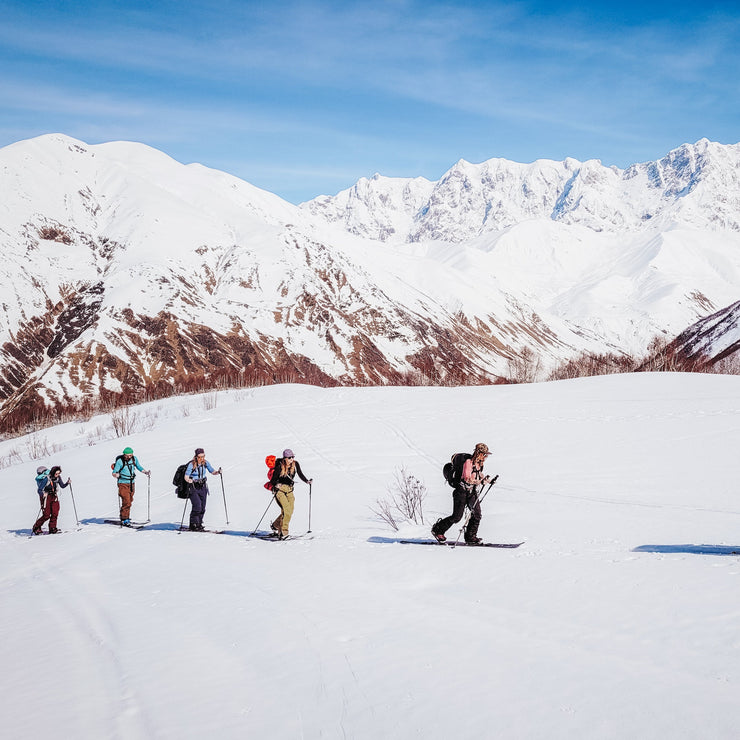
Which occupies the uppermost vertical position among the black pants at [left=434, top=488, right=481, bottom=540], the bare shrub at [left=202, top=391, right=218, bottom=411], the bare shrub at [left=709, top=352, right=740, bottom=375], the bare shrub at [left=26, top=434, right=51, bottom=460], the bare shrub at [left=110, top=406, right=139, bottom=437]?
the bare shrub at [left=709, top=352, right=740, bottom=375]

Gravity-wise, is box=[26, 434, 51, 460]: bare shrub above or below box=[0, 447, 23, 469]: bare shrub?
above

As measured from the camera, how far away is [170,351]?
166 meters

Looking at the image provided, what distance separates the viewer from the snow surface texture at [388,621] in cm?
620

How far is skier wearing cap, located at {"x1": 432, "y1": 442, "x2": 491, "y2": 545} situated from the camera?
13484mm

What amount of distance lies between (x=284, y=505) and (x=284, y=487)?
49cm

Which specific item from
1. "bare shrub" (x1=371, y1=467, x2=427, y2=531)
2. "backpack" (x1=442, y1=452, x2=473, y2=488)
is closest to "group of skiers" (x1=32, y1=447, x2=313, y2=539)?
"bare shrub" (x1=371, y1=467, x2=427, y2=531)

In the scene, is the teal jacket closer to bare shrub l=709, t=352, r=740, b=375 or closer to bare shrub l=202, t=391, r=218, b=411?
bare shrub l=202, t=391, r=218, b=411

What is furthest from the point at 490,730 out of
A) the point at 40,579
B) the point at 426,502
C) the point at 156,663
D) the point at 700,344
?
the point at 700,344

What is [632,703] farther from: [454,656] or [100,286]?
[100,286]

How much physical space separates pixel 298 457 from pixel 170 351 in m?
144

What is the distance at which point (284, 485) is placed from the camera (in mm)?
15625

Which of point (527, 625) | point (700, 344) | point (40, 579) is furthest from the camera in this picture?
point (700, 344)

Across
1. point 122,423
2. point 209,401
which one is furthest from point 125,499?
point 209,401

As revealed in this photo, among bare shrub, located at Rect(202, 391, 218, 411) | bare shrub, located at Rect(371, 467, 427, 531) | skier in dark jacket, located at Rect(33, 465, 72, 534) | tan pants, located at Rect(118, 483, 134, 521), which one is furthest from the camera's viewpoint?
bare shrub, located at Rect(202, 391, 218, 411)
